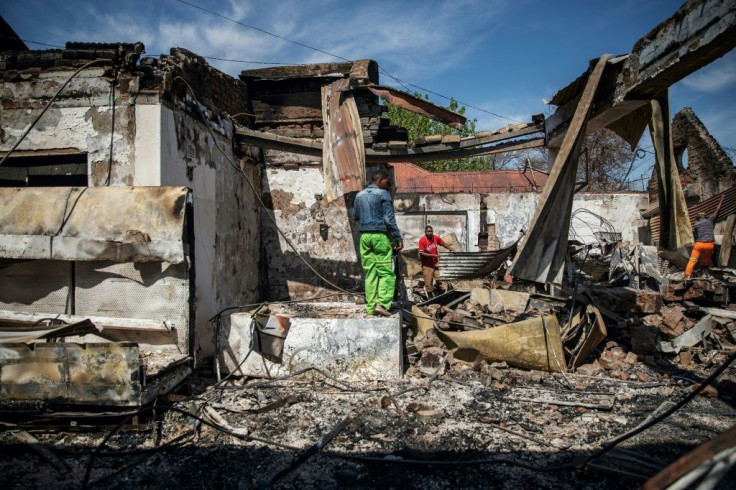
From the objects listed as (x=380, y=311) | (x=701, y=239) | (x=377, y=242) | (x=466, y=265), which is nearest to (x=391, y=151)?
(x=377, y=242)

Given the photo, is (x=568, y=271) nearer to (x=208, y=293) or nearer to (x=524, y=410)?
(x=524, y=410)

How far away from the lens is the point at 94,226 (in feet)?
14.4

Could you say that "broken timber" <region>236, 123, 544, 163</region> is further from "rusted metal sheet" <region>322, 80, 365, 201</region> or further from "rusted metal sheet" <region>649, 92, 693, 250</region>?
"rusted metal sheet" <region>649, 92, 693, 250</region>

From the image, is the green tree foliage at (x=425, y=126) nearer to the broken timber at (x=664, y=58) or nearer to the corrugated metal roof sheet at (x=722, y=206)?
the corrugated metal roof sheet at (x=722, y=206)

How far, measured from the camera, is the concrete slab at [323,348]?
16.2 ft

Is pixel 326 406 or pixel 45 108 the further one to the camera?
pixel 45 108

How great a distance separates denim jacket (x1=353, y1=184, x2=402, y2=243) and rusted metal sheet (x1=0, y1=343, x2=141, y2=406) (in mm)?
2944

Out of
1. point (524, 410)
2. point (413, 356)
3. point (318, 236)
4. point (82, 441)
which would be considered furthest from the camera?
point (318, 236)

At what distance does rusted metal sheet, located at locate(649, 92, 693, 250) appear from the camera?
177 inches

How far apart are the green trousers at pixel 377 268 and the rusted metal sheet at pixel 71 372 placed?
9.18 feet

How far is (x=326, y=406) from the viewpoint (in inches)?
166

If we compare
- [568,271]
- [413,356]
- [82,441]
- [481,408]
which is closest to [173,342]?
[82,441]

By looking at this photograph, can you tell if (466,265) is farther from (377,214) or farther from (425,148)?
(377,214)

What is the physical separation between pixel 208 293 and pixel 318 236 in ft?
8.59
